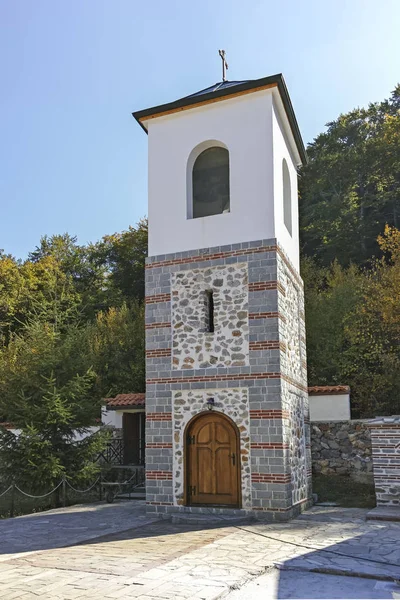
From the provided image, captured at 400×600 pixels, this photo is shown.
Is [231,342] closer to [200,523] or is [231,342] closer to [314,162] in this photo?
[200,523]

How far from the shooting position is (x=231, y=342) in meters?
11.3

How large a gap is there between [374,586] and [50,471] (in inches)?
354

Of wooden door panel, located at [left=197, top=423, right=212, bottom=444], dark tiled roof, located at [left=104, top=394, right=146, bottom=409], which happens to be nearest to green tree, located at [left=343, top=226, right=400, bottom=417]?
dark tiled roof, located at [left=104, top=394, right=146, bottom=409]

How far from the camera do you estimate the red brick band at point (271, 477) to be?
10422 millimetres

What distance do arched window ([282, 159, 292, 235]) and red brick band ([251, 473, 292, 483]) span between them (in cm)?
554

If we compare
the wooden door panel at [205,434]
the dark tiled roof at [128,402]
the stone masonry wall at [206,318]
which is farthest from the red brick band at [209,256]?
the dark tiled roof at [128,402]

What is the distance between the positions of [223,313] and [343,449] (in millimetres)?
6165

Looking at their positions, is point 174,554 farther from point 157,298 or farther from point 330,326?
point 330,326

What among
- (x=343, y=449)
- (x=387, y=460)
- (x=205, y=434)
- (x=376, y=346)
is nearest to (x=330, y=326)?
(x=376, y=346)

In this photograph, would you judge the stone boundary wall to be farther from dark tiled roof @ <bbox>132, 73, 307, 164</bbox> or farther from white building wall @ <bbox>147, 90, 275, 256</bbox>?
dark tiled roof @ <bbox>132, 73, 307, 164</bbox>

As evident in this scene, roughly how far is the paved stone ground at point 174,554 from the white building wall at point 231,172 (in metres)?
5.45

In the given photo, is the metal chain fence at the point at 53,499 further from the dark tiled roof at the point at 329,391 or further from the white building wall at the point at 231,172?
the white building wall at the point at 231,172

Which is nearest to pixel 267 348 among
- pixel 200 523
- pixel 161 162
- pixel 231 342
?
pixel 231 342

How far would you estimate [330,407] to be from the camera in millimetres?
15734
